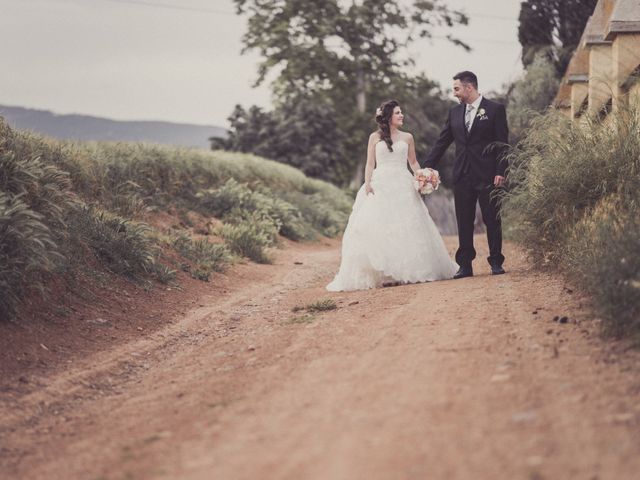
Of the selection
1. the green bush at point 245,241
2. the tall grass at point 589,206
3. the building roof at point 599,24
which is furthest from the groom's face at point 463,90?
the green bush at point 245,241

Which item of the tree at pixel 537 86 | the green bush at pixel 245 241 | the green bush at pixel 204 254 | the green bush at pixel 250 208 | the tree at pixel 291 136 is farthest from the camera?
the tree at pixel 291 136

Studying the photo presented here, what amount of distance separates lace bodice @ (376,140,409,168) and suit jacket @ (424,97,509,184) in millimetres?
812

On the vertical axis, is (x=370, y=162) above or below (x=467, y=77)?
below

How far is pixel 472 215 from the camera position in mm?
9805

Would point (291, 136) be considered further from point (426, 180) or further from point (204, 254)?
point (426, 180)

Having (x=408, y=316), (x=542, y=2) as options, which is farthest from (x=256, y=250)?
(x=542, y=2)

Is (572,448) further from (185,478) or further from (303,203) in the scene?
(303,203)

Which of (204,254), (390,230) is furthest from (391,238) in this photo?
(204,254)

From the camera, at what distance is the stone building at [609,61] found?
9.95m

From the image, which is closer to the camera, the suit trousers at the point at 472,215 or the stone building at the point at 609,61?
the suit trousers at the point at 472,215

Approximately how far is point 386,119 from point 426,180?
96 centimetres

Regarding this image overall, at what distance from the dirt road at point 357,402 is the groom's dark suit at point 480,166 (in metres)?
2.52

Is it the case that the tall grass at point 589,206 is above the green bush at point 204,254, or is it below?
above

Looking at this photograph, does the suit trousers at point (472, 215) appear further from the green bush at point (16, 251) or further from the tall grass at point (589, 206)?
the green bush at point (16, 251)
